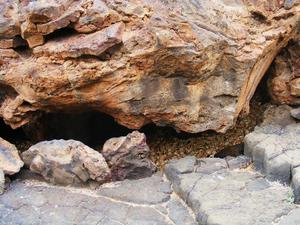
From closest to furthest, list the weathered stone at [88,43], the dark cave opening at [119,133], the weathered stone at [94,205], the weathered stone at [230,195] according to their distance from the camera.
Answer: the weathered stone at [230,195] < the weathered stone at [94,205] < the weathered stone at [88,43] < the dark cave opening at [119,133]

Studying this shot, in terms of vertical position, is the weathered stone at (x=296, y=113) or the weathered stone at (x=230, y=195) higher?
the weathered stone at (x=296, y=113)

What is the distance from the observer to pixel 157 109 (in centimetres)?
503

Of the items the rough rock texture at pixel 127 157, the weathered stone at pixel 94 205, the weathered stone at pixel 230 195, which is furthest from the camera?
the rough rock texture at pixel 127 157

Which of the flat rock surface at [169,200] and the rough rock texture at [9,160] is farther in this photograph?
the rough rock texture at [9,160]

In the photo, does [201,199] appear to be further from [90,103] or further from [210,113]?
[90,103]

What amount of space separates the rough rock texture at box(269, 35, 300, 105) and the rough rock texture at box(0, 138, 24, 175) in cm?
332

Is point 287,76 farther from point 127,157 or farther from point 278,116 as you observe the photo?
point 127,157

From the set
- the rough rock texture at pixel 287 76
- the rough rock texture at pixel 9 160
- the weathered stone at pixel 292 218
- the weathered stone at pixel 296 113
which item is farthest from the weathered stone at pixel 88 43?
the weathered stone at pixel 296 113

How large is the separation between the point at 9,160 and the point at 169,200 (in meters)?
1.77

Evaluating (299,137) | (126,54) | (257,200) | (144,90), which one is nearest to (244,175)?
(257,200)

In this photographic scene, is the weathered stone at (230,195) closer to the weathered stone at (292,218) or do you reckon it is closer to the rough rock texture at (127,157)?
the weathered stone at (292,218)

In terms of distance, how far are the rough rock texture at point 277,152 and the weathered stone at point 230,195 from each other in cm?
10

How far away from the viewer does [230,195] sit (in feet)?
13.9

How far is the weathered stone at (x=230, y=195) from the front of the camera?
389 centimetres
